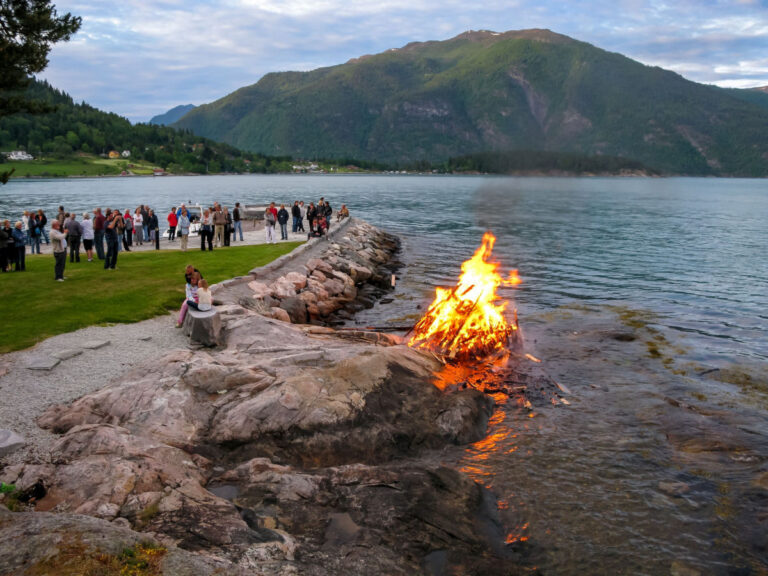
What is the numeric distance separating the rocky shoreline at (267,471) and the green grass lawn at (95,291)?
490cm

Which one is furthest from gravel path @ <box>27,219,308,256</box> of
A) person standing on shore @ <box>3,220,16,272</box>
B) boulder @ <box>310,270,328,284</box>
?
boulder @ <box>310,270,328,284</box>

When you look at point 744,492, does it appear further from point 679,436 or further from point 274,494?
point 274,494

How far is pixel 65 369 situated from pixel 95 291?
804 cm

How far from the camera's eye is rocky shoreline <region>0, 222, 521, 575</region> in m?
6.95

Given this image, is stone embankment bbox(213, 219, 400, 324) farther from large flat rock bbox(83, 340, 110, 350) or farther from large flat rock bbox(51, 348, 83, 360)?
large flat rock bbox(51, 348, 83, 360)

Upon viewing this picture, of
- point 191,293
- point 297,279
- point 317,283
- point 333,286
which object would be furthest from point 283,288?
point 191,293

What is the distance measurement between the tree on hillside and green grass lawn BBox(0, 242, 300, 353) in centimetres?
443

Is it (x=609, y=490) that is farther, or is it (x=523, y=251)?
(x=523, y=251)

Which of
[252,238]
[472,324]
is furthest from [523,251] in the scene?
[472,324]

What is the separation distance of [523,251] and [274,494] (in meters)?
39.4

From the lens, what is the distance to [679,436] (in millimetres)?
12555

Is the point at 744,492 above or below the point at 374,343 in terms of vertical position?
below

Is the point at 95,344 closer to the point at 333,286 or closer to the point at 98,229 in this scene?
the point at 333,286

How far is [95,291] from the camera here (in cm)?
2014
